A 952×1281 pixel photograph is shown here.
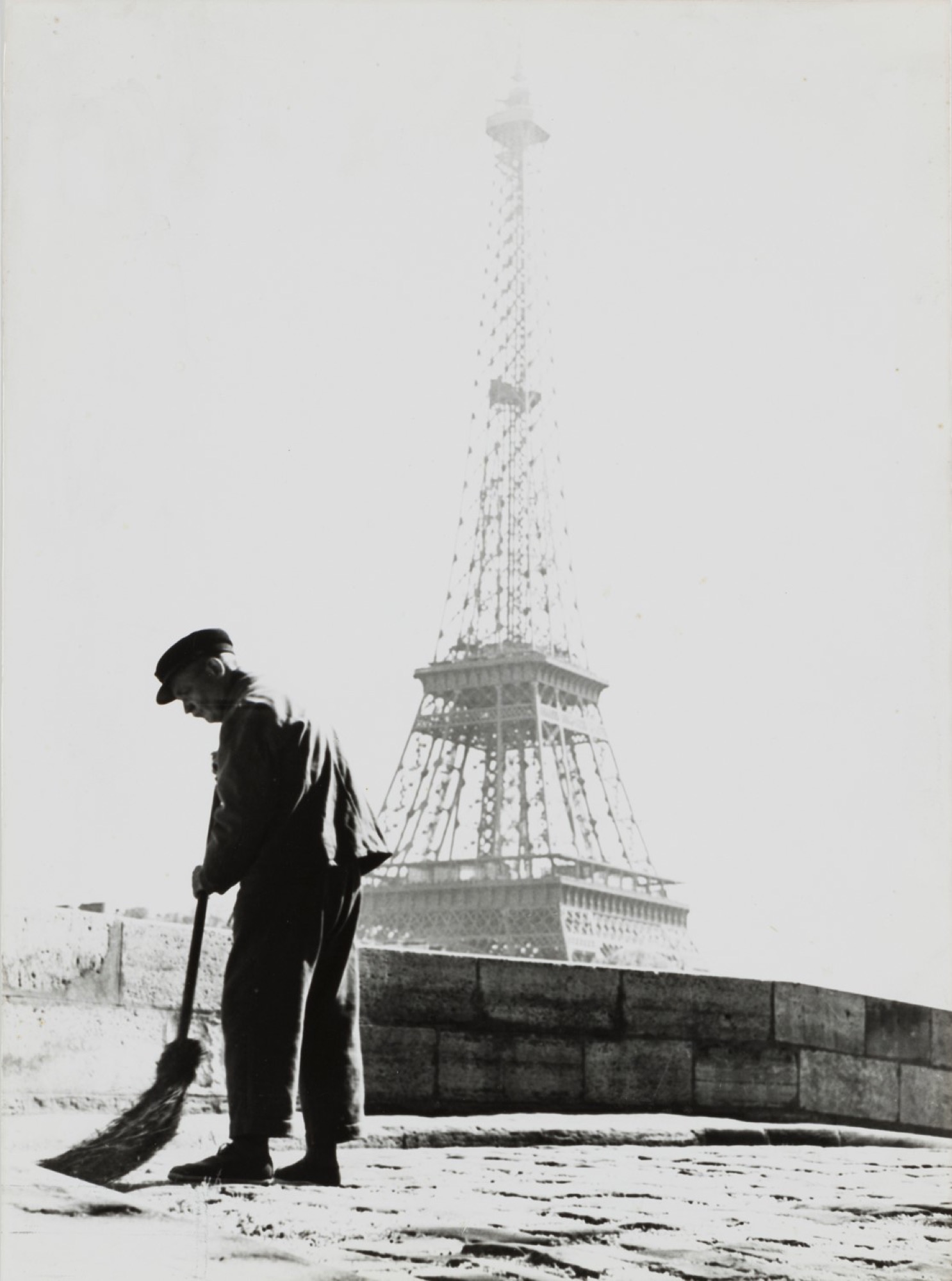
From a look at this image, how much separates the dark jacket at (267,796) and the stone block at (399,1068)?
97.0 inches

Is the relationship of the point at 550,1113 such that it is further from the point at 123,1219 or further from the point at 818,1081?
the point at 123,1219

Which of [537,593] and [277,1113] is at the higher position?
[537,593]

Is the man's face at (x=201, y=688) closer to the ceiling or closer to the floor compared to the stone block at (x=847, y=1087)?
closer to the ceiling

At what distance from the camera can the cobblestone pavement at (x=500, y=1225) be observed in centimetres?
360

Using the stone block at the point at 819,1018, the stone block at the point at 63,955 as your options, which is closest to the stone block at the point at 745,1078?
the stone block at the point at 819,1018

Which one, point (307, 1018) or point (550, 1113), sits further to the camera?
point (550, 1113)

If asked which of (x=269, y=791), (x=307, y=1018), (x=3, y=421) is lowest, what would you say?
(x=307, y=1018)

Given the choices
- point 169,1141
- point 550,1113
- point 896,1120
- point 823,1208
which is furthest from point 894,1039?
point 169,1141

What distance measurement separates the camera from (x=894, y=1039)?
29.3 ft

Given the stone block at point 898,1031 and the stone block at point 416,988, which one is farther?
the stone block at point 898,1031

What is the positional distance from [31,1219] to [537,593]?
52878 millimetres

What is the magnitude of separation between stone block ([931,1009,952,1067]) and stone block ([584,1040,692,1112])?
76.7 inches

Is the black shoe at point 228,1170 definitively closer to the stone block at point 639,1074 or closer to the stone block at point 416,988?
the stone block at point 416,988

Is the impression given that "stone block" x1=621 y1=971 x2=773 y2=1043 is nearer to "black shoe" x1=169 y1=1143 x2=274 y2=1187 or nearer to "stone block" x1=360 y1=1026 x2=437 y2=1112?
"stone block" x1=360 y1=1026 x2=437 y2=1112
